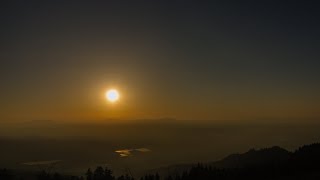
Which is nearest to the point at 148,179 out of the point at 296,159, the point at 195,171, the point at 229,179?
the point at 195,171

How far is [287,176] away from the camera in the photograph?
452 ft

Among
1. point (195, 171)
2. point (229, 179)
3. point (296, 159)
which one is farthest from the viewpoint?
point (296, 159)

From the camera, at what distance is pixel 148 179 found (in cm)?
14000

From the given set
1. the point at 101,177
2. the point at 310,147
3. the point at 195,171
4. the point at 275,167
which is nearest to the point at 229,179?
the point at 195,171

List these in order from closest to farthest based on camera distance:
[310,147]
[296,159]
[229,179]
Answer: [229,179] < [296,159] < [310,147]

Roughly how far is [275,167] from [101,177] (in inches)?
2818

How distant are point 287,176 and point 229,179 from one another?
2423 centimetres

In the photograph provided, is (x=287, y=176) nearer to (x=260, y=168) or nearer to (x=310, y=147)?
(x=260, y=168)

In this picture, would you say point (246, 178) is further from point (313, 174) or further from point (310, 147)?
point (310, 147)

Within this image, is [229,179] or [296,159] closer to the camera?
[229,179]

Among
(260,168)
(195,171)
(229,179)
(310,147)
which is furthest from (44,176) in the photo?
(310,147)

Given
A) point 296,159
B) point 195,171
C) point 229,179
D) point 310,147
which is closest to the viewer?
point 229,179

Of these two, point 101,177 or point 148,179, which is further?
point 101,177

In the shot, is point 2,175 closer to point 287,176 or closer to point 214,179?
point 214,179
